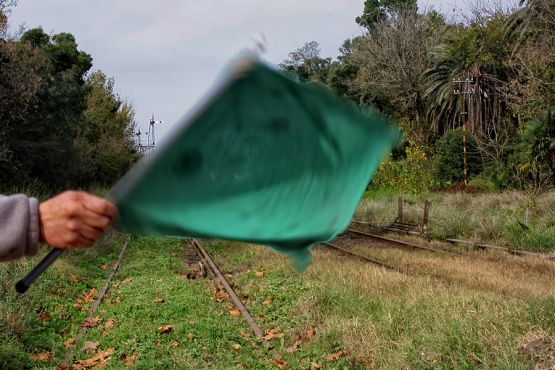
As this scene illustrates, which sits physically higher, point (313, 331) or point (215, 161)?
point (215, 161)

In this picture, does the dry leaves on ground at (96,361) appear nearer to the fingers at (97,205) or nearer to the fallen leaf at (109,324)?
the fallen leaf at (109,324)

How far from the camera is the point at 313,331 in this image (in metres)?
7.17

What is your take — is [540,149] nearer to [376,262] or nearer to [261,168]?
[376,262]

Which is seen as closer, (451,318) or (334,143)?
(334,143)

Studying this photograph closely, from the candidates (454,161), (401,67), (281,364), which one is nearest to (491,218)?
(281,364)

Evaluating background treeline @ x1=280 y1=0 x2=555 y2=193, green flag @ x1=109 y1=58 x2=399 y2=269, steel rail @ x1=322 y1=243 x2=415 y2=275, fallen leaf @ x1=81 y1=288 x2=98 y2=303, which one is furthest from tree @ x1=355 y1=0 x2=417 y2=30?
→ green flag @ x1=109 y1=58 x2=399 y2=269

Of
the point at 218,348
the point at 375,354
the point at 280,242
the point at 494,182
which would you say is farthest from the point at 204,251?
the point at 494,182

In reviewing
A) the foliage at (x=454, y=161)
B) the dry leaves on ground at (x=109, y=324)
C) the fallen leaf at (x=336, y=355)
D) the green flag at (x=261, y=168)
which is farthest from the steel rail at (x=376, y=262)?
the foliage at (x=454, y=161)

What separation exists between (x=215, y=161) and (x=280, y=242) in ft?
1.07

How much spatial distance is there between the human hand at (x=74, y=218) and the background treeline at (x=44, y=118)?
1915cm

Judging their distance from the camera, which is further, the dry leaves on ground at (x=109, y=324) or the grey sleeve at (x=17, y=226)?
the dry leaves on ground at (x=109, y=324)

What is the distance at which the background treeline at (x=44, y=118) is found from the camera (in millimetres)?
19922

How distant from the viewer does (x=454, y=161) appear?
3506cm

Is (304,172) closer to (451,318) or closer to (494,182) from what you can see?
(451,318)
